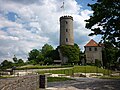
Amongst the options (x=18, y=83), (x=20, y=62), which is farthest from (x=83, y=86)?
(x=20, y=62)

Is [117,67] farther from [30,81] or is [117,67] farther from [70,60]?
[30,81]

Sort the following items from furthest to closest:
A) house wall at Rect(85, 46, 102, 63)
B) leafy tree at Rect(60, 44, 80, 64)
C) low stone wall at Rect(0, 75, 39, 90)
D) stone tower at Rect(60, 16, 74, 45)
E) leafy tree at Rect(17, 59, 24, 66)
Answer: house wall at Rect(85, 46, 102, 63) < leafy tree at Rect(17, 59, 24, 66) < stone tower at Rect(60, 16, 74, 45) < leafy tree at Rect(60, 44, 80, 64) < low stone wall at Rect(0, 75, 39, 90)

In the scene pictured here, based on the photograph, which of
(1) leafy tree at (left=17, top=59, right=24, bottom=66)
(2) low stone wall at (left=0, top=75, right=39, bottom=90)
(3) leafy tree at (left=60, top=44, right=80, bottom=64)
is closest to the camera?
(2) low stone wall at (left=0, top=75, right=39, bottom=90)

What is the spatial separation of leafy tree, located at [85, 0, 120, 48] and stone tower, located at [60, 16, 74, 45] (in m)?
57.5

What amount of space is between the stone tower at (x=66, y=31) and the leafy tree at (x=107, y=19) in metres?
57.5

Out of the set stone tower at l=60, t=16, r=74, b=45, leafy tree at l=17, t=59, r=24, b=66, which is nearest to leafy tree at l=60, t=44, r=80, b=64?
stone tower at l=60, t=16, r=74, b=45

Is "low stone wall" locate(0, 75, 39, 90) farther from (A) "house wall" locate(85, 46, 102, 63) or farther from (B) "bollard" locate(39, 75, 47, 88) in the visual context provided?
(A) "house wall" locate(85, 46, 102, 63)

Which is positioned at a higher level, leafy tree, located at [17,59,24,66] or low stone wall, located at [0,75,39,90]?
leafy tree, located at [17,59,24,66]

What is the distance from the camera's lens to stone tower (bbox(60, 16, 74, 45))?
85250mm

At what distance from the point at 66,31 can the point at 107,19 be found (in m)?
58.9

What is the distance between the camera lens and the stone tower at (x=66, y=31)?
85250 mm

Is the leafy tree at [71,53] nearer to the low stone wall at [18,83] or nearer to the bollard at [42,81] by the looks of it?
the bollard at [42,81]

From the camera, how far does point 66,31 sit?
85438 millimetres

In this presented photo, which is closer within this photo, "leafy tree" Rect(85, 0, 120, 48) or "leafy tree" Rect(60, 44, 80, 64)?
"leafy tree" Rect(85, 0, 120, 48)
